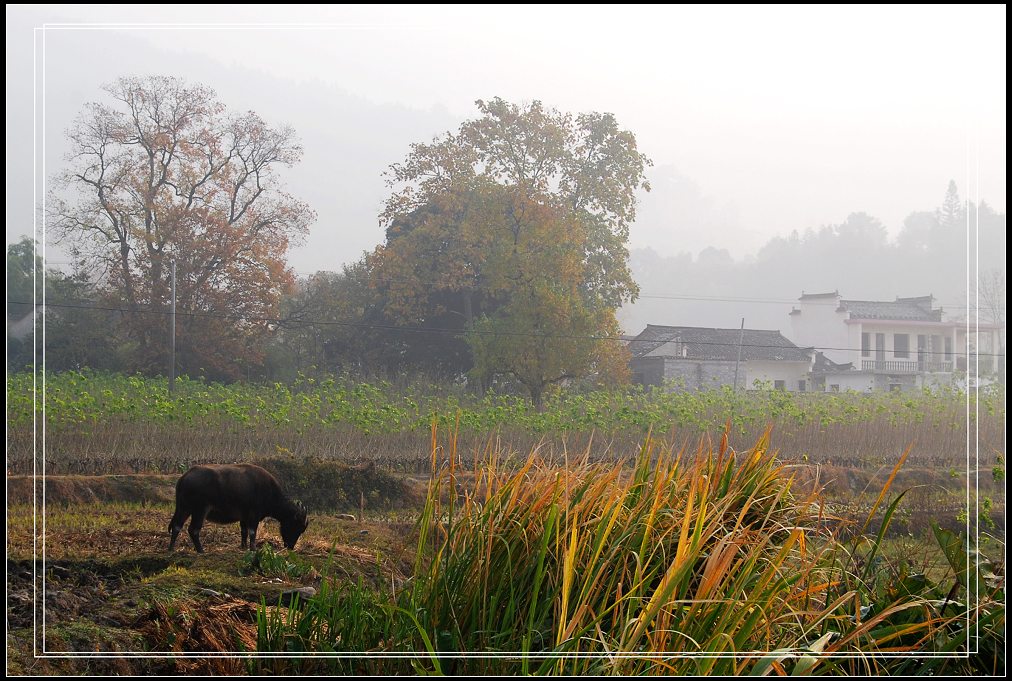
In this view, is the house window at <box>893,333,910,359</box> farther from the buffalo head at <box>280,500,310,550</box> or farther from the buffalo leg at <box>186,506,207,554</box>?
the buffalo leg at <box>186,506,207,554</box>

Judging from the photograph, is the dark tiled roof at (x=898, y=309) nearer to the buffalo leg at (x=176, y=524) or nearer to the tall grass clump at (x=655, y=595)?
the tall grass clump at (x=655, y=595)

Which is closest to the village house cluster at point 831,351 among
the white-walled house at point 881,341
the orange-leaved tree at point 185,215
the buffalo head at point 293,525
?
the white-walled house at point 881,341

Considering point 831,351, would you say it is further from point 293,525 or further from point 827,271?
point 293,525

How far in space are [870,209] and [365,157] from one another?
2.59 meters

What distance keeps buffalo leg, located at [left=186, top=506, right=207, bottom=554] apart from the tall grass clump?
2.60 feet

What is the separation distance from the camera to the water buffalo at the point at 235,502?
14.4ft

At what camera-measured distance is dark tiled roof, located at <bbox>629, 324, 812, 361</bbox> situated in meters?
4.68

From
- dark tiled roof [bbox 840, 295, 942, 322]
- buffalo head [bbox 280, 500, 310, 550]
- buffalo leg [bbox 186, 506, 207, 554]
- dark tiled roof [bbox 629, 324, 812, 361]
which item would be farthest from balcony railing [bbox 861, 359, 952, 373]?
buffalo leg [bbox 186, 506, 207, 554]

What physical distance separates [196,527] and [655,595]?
2.34 m

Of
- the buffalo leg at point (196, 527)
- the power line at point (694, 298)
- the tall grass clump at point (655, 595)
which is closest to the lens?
the tall grass clump at point (655, 595)

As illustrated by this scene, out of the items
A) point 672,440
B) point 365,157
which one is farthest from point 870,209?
point 365,157

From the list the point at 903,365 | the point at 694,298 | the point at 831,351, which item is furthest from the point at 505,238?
the point at 903,365

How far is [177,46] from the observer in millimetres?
4402

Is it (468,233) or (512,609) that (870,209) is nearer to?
(468,233)
